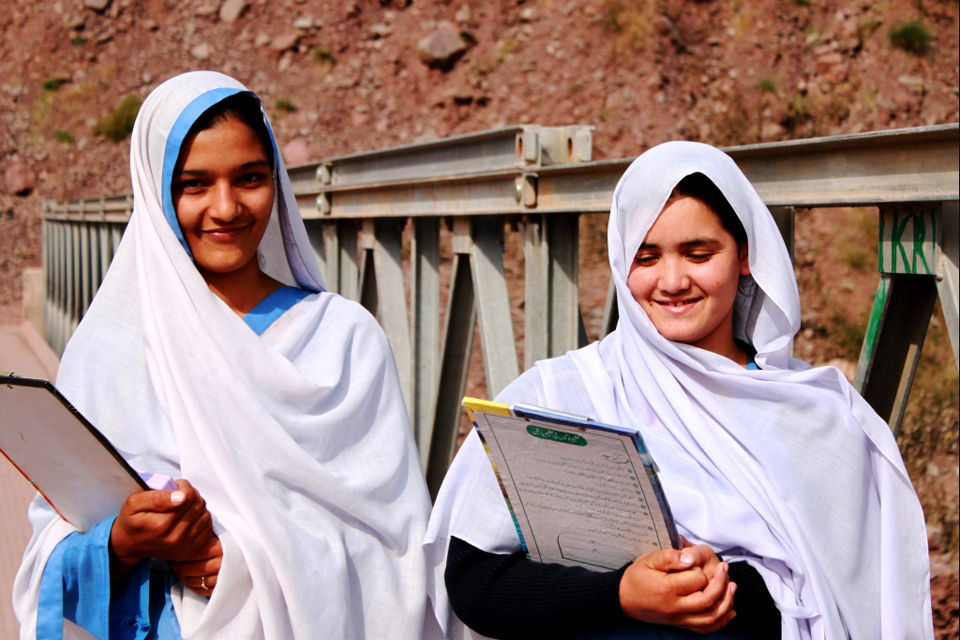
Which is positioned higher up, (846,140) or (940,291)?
(846,140)

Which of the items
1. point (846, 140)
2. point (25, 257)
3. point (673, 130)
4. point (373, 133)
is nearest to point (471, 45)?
point (373, 133)

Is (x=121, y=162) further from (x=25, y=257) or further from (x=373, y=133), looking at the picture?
(x=373, y=133)

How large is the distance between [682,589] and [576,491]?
8.2 inches

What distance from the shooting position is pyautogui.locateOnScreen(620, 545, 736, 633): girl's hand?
4.61ft

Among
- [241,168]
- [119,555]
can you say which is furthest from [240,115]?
[119,555]

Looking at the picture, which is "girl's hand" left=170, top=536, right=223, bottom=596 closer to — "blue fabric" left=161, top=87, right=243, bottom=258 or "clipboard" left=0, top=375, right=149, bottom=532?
"clipboard" left=0, top=375, right=149, bottom=532

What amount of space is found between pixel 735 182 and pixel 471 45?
14.7 meters

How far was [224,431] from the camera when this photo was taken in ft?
5.76

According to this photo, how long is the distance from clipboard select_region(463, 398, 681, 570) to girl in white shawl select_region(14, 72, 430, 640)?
0.42 meters

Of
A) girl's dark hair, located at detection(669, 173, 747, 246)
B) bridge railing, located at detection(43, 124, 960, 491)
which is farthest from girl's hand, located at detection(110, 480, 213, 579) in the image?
bridge railing, located at detection(43, 124, 960, 491)

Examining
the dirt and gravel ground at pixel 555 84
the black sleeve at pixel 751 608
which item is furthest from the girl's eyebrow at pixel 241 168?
the dirt and gravel ground at pixel 555 84

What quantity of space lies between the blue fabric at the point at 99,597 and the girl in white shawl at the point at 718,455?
51 cm

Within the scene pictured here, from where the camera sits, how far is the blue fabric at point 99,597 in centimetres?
165

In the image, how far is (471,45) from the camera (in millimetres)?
15781
